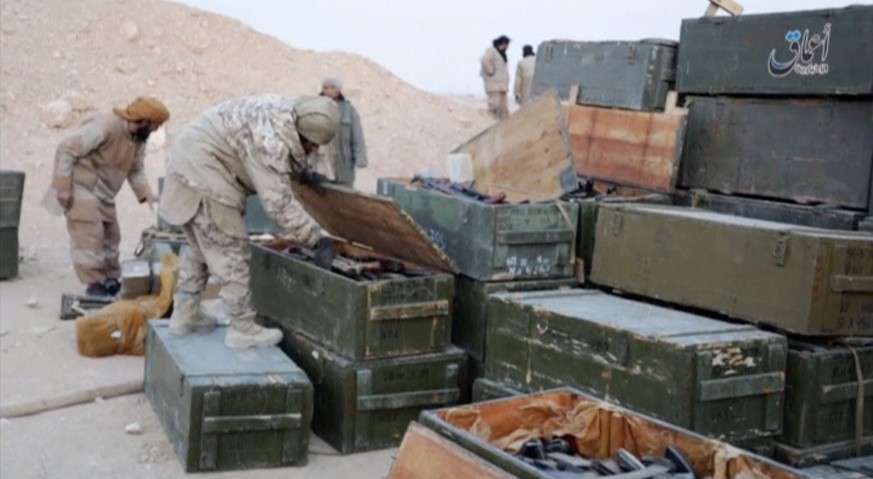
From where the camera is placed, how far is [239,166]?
641 centimetres

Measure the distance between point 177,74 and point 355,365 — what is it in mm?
14718

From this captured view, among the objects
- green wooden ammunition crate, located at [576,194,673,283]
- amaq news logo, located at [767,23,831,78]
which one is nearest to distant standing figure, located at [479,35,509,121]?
amaq news logo, located at [767,23,831,78]

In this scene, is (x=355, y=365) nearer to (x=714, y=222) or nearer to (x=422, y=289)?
(x=422, y=289)

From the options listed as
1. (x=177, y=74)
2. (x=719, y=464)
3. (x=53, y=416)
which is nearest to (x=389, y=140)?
(x=177, y=74)

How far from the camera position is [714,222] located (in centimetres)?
585

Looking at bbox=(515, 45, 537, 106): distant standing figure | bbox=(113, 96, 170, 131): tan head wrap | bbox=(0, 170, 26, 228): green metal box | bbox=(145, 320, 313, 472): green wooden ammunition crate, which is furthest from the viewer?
bbox=(515, 45, 537, 106): distant standing figure

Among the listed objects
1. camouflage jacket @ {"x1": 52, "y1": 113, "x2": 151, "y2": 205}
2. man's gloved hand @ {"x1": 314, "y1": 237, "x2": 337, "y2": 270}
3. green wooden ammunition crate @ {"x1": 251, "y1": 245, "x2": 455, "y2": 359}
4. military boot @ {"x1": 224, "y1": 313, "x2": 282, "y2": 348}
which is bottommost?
military boot @ {"x1": 224, "y1": 313, "x2": 282, "y2": 348}

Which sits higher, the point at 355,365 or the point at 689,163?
the point at 689,163

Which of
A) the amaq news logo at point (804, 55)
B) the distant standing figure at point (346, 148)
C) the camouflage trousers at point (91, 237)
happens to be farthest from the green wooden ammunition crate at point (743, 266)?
the distant standing figure at point (346, 148)

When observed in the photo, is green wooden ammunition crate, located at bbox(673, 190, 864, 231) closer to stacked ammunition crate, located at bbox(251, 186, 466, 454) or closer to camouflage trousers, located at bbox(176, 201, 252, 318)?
stacked ammunition crate, located at bbox(251, 186, 466, 454)

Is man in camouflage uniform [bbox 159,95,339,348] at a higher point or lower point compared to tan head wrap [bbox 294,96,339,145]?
lower

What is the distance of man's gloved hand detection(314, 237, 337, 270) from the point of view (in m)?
6.30

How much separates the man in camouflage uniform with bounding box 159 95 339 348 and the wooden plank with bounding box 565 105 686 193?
8.90 ft

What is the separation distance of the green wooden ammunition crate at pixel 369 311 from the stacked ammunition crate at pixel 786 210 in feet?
3.93
